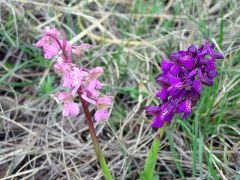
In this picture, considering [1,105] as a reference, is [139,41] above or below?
above

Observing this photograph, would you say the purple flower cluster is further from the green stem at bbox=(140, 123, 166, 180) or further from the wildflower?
the wildflower

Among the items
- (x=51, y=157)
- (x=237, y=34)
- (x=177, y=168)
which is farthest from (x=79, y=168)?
(x=237, y=34)

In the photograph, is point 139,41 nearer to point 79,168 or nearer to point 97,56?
point 97,56

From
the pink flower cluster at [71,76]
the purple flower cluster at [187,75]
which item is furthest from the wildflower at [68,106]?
the purple flower cluster at [187,75]

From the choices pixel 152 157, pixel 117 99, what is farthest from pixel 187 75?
pixel 117 99

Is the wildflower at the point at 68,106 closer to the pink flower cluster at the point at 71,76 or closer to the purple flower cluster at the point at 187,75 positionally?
the pink flower cluster at the point at 71,76

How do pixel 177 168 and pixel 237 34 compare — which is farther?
→ pixel 237 34

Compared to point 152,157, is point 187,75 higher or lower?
higher

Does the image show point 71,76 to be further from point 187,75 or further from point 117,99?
→ point 117,99
